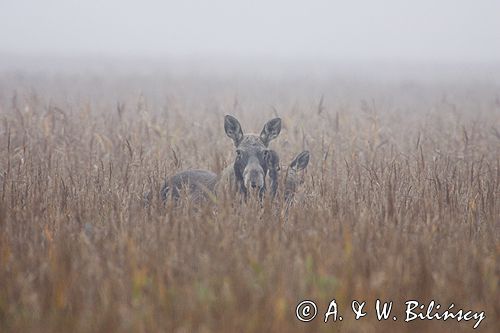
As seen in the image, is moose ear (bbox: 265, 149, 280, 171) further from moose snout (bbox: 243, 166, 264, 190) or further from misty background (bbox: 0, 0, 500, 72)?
misty background (bbox: 0, 0, 500, 72)

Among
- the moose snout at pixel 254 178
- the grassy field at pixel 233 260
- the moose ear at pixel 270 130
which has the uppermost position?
the moose ear at pixel 270 130

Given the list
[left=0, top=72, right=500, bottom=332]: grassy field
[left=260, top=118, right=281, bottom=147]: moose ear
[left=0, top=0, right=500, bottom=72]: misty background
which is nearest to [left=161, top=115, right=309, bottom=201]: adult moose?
[left=260, top=118, right=281, bottom=147]: moose ear

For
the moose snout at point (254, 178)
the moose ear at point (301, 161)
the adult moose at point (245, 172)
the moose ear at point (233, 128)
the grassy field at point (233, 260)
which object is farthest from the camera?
the moose ear at point (301, 161)

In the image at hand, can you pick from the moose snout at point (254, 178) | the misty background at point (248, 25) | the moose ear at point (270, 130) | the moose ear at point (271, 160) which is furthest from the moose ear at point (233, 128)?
the misty background at point (248, 25)

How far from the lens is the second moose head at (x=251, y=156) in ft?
22.5

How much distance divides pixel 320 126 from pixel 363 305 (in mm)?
8337

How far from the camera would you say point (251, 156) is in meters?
7.25

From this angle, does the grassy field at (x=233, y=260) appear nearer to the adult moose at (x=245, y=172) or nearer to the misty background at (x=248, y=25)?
the adult moose at (x=245, y=172)

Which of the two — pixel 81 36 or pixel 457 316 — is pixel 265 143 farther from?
pixel 81 36

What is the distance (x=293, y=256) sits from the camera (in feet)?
15.2

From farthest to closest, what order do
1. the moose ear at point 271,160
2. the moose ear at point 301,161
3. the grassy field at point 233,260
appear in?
1. the moose ear at point 301,161
2. the moose ear at point 271,160
3. the grassy field at point 233,260

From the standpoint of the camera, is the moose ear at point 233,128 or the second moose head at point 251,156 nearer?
the second moose head at point 251,156

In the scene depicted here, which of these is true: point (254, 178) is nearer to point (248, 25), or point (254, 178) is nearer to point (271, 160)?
point (271, 160)

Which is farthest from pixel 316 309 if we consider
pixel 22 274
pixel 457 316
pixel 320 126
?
pixel 320 126
